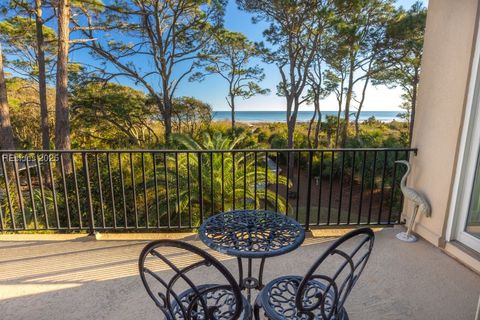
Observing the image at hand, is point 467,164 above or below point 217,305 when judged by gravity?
above

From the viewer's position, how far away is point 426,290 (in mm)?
1948

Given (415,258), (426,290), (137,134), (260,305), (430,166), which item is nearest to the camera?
(260,305)

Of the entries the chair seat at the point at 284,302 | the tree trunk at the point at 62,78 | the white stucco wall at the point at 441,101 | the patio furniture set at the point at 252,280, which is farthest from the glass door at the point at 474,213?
the tree trunk at the point at 62,78

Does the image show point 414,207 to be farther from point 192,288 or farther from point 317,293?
point 192,288

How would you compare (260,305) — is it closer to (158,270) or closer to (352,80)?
(158,270)

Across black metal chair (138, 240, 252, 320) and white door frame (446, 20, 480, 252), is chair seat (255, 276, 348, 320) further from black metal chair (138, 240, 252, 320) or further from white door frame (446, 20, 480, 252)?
white door frame (446, 20, 480, 252)

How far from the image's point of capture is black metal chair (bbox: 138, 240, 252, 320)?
1.00 m

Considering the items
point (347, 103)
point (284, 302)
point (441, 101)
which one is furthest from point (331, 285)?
point (347, 103)

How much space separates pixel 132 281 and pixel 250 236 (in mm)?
1128

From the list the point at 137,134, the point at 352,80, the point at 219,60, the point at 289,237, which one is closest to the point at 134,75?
the point at 137,134

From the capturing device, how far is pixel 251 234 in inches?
60.2

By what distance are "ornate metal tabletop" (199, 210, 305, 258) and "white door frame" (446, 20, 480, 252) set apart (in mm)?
1684

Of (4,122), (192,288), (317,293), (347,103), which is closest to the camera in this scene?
(192,288)

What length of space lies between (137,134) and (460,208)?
13438mm
